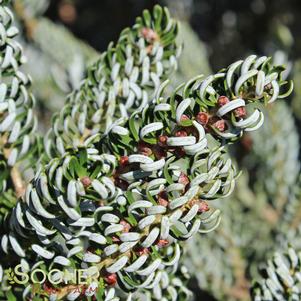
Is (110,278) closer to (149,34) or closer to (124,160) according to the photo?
(124,160)

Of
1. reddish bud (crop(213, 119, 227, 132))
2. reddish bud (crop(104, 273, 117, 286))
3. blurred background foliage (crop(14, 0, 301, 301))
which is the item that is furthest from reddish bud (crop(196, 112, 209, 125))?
blurred background foliage (crop(14, 0, 301, 301))

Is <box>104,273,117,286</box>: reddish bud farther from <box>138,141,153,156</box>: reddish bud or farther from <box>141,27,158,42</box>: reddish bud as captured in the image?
<box>141,27,158,42</box>: reddish bud

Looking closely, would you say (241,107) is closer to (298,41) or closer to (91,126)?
(91,126)

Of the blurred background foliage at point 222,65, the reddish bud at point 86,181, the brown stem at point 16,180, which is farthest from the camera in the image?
the blurred background foliage at point 222,65

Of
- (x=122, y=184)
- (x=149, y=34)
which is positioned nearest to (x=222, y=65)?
(x=149, y=34)

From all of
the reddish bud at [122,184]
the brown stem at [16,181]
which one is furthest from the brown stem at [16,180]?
the reddish bud at [122,184]

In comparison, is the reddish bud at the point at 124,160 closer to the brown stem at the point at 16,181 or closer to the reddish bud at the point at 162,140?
the reddish bud at the point at 162,140

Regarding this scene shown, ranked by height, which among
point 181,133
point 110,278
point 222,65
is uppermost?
point 222,65

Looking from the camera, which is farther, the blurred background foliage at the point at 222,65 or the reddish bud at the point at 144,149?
the blurred background foliage at the point at 222,65
